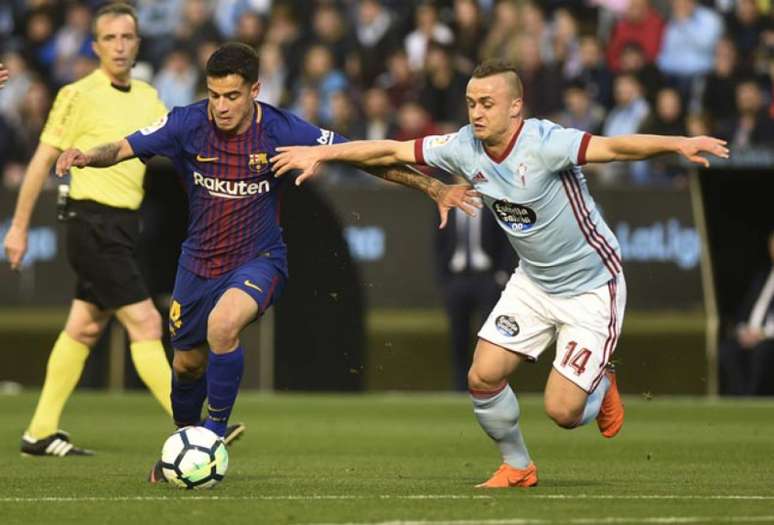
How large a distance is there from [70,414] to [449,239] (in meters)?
4.43

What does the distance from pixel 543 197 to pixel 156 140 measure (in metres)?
2.08

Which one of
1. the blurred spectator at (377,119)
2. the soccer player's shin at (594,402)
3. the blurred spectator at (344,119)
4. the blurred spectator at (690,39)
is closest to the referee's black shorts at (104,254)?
the soccer player's shin at (594,402)

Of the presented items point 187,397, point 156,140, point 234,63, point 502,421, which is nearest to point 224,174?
point 156,140

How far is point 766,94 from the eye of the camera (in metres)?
17.6

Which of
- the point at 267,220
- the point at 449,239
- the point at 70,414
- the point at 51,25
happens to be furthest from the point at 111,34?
the point at 51,25

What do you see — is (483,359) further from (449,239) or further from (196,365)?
(449,239)

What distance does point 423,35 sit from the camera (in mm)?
19844

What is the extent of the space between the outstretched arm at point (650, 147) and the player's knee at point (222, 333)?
1989 mm

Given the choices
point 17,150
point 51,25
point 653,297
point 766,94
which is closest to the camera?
point 653,297

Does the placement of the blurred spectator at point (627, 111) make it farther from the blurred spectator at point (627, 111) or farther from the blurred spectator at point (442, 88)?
the blurred spectator at point (442, 88)

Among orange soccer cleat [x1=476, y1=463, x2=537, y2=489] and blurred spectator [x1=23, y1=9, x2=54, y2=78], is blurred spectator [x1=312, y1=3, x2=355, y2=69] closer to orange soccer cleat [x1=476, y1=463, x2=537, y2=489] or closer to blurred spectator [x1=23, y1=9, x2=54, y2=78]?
blurred spectator [x1=23, y1=9, x2=54, y2=78]

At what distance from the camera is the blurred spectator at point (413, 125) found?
711 inches

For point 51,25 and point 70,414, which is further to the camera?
point 51,25

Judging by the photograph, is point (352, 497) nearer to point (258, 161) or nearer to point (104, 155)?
point (258, 161)
